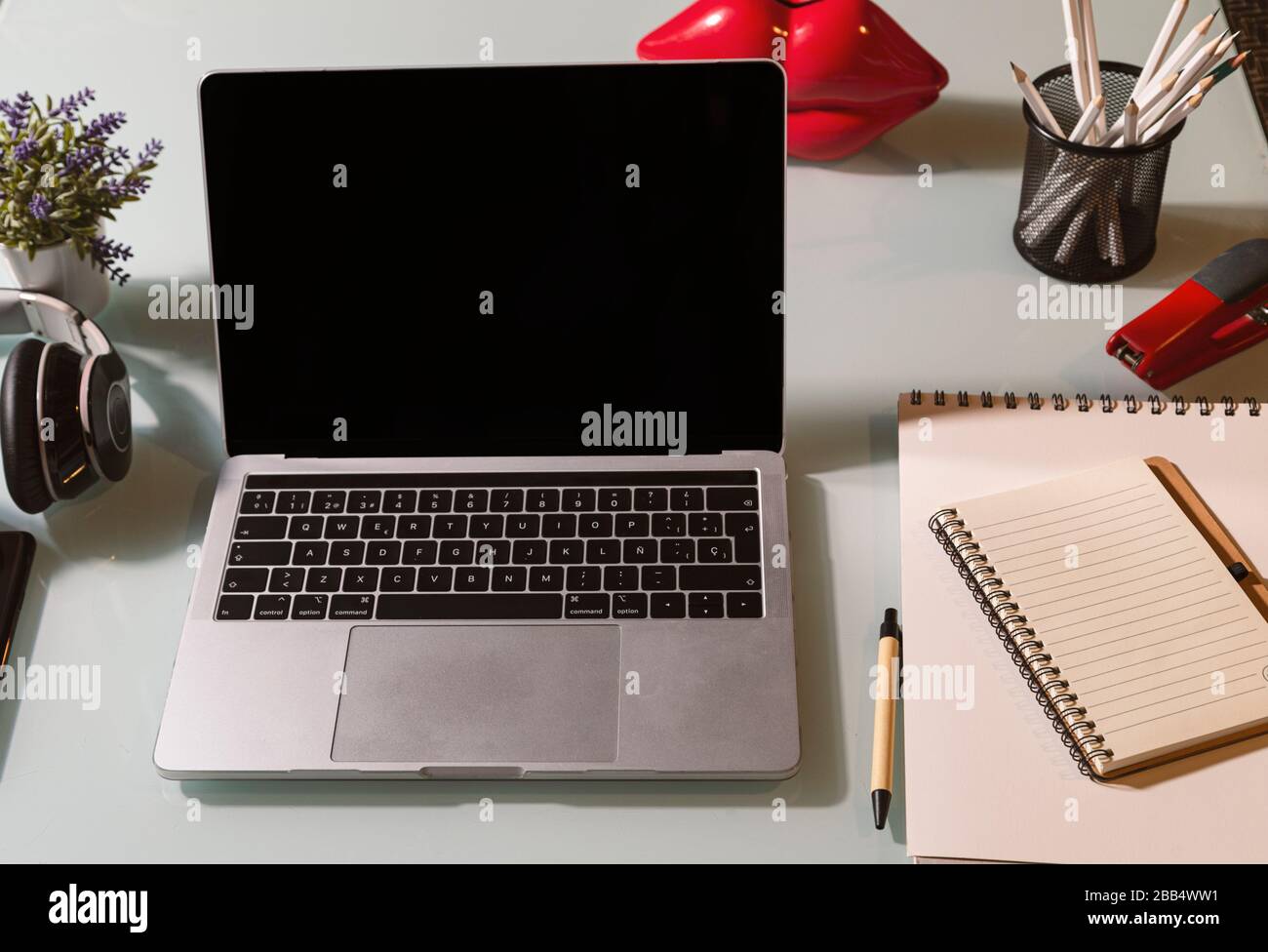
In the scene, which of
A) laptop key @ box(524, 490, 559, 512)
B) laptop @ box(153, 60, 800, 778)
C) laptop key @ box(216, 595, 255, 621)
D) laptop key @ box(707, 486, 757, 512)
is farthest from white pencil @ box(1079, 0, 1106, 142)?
laptop key @ box(216, 595, 255, 621)

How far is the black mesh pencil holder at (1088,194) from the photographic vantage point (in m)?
0.82

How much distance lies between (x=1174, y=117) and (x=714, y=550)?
0.46 metres

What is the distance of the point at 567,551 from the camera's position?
2.42ft

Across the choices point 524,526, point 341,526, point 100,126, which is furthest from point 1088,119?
point 100,126

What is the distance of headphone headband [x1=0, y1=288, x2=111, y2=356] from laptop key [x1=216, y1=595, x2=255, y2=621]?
230 millimetres

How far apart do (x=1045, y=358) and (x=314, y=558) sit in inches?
22.6

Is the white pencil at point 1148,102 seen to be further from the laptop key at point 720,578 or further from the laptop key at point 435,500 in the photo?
the laptop key at point 435,500

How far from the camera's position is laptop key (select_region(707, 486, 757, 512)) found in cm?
75

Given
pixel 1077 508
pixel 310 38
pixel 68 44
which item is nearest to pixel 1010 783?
pixel 1077 508

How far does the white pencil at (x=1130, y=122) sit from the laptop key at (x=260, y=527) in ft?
2.16

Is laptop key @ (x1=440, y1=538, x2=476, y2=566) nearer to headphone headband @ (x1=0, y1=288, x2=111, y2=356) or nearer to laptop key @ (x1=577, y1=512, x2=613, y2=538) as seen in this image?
laptop key @ (x1=577, y1=512, x2=613, y2=538)
